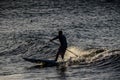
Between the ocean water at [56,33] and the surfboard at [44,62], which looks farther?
the surfboard at [44,62]

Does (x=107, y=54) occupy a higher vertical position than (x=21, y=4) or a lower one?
higher

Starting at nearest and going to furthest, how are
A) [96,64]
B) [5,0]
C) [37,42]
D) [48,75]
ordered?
1. [48,75]
2. [96,64]
3. [37,42]
4. [5,0]

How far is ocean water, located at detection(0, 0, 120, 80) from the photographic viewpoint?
2550 centimetres

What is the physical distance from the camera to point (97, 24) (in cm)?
4516

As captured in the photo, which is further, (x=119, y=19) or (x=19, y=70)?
(x=119, y=19)

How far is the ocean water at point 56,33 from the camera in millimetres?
25505

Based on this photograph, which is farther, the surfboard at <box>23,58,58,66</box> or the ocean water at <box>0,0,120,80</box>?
the surfboard at <box>23,58,58,66</box>

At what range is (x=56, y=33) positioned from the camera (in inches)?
1586

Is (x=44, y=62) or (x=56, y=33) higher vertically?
(x=44, y=62)

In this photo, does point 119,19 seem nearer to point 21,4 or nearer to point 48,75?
point 21,4

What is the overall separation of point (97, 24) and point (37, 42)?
11.4 m

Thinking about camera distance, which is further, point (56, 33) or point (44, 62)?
point (56, 33)

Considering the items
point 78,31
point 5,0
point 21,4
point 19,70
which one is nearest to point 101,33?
point 78,31

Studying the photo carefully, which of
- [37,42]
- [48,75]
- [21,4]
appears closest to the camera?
[48,75]
